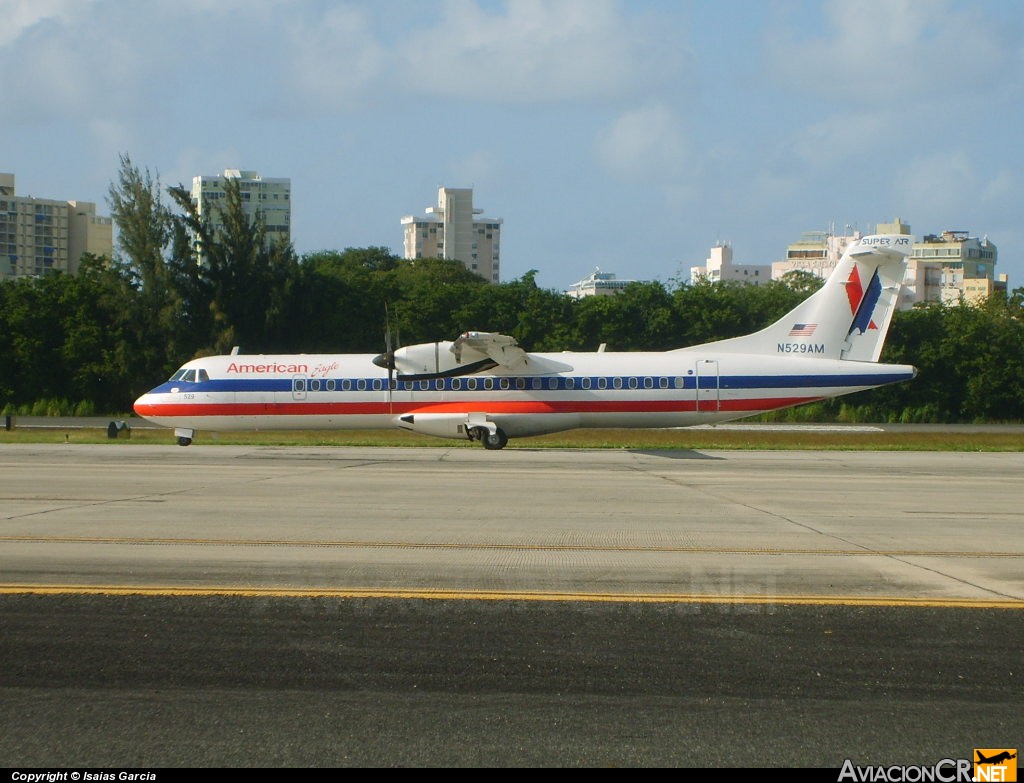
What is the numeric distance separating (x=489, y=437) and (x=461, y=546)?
1845cm

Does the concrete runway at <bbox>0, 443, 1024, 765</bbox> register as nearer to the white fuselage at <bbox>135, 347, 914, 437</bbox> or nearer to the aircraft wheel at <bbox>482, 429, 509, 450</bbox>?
the aircraft wheel at <bbox>482, 429, 509, 450</bbox>

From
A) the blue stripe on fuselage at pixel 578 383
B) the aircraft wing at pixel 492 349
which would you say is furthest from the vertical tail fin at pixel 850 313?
the aircraft wing at pixel 492 349

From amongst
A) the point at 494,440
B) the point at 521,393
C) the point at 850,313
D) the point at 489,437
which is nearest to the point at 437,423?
the point at 489,437

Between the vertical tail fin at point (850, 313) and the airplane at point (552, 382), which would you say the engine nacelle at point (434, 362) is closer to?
the airplane at point (552, 382)

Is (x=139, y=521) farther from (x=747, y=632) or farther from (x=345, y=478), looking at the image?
(x=747, y=632)

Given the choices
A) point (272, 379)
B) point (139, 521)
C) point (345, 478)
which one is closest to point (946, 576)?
point (139, 521)

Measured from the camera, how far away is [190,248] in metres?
56.0

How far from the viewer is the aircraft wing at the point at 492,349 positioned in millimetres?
28969

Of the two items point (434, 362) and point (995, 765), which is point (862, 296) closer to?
point (434, 362)

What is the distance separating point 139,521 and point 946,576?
31.5ft

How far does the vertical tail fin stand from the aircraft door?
175cm

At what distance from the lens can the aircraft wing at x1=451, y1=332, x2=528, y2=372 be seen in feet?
95.0

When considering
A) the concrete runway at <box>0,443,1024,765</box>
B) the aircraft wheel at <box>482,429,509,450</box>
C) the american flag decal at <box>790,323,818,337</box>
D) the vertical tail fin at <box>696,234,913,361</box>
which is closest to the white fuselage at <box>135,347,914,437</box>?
the aircraft wheel at <box>482,429,509,450</box>

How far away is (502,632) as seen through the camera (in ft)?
25.6
